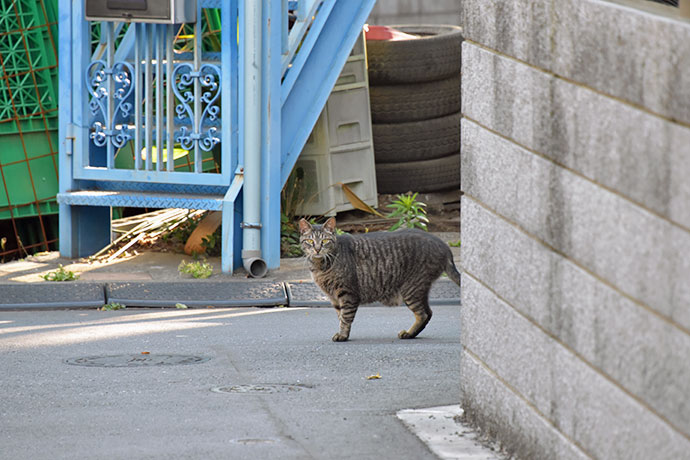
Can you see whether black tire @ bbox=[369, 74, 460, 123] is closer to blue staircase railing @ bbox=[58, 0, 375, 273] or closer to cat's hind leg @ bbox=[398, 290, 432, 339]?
blue staircase railing @ bbox=[58, 0, 375, 273]

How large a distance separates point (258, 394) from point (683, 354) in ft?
10.7

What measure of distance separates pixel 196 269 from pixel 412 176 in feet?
11.7

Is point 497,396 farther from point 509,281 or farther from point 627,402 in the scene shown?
point 627,402

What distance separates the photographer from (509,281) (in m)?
4.30

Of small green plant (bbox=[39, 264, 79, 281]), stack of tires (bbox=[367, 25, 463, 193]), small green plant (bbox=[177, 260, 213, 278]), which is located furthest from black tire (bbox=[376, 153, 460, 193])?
small green plant (bbox=[39, 264, 79, 281])

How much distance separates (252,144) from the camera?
9.96m

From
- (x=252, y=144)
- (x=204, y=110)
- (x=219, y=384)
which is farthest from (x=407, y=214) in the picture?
(x=219, y=384)

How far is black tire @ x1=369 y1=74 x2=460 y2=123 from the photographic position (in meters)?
12.6

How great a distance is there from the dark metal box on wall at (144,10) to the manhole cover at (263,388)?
15.2 ft

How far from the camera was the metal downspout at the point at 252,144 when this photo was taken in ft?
32.3

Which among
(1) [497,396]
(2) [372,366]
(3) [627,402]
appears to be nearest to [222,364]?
(2) [372,366]

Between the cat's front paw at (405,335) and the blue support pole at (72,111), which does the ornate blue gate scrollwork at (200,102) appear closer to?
the blue support pole at (72,111)

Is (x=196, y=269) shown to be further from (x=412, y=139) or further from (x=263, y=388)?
(x=263, y=388)

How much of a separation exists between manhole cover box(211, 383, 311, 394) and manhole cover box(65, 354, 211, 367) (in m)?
0.86
